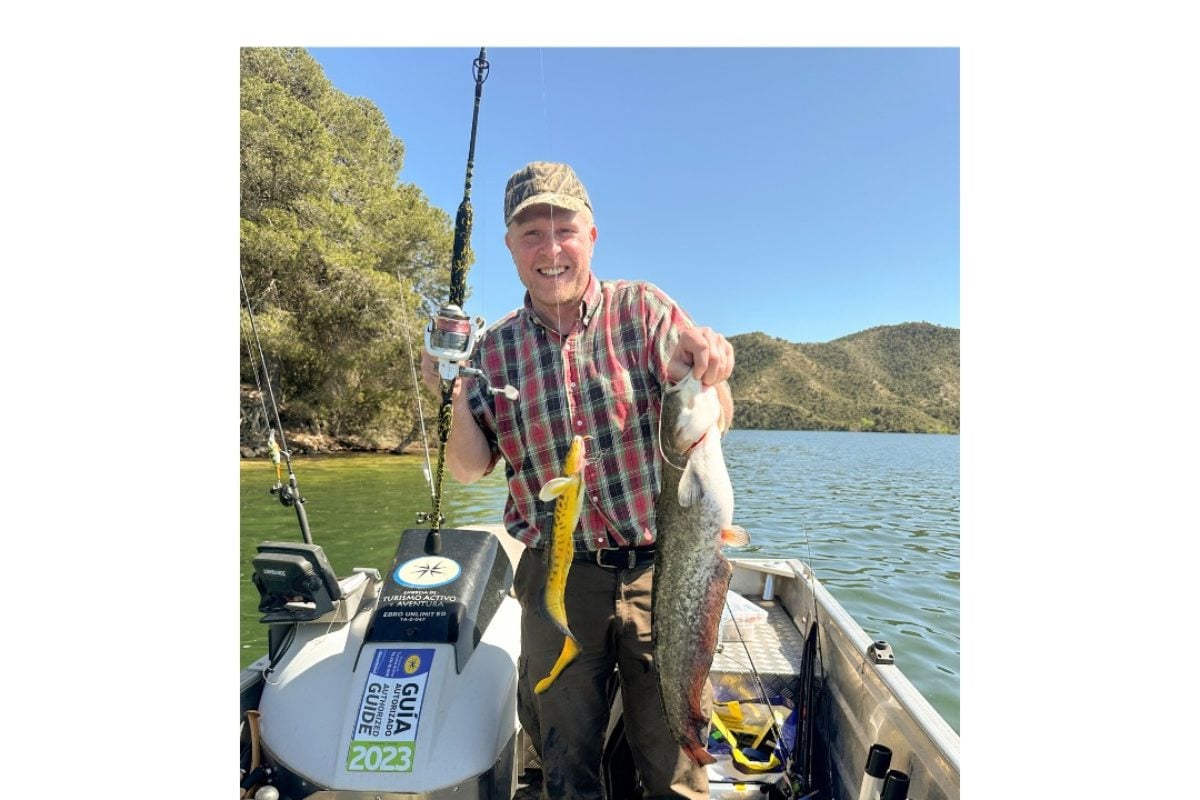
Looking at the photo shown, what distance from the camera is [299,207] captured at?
880 inches

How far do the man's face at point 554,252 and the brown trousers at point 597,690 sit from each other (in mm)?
985

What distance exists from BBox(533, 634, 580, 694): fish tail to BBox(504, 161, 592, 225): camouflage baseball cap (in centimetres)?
147

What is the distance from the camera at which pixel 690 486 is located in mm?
2090

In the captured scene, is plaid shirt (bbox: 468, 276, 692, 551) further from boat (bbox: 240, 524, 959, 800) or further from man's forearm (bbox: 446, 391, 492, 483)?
boat (bbox: 240, 524, 959, 800)

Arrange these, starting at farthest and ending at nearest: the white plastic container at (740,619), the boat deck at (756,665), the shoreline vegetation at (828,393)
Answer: the shoreline vegetation at (828,393) < the white plastic container at (740,619) < the boat deck at (756,665)

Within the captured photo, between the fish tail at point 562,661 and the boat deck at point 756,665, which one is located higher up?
the fish tail at point 562,661

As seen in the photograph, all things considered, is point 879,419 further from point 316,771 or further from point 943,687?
point 316,771

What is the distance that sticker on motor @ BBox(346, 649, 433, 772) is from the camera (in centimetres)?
226

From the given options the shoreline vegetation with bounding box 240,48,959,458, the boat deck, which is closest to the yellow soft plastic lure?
the boat deck

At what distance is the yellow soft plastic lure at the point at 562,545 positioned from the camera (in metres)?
2.07

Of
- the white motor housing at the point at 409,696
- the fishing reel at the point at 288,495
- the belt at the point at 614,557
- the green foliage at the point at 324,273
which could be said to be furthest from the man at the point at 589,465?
the green foliage at the point at 324,273

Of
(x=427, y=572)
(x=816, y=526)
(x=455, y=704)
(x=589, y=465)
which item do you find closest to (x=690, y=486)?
(x=589, y=465)

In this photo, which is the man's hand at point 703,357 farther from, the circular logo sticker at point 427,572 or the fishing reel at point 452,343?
the circular logo sticker at point 427,572
